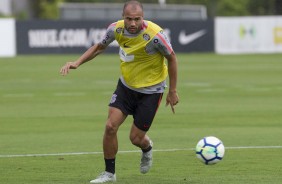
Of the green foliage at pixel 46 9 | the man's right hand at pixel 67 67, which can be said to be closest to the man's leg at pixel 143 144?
the man's right hand at pixel 67 67

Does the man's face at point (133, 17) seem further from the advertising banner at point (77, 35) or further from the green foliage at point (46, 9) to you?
the green foliage at point (46, 9)

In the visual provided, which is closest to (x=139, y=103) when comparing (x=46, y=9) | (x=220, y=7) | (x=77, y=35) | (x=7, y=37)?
(x=7, y=37)

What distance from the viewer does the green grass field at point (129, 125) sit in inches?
465

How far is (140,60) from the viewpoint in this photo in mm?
11336

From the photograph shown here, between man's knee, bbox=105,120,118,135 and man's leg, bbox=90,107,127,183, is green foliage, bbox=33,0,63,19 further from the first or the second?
man's knee, bbox=105,120,118,135

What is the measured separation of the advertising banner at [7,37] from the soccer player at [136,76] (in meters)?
34.7

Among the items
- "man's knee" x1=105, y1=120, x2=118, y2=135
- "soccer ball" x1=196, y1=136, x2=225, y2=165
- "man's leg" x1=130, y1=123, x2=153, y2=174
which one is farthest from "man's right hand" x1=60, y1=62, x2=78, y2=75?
"soccer ball" x1=196, y1=136, x2=225, y2=165

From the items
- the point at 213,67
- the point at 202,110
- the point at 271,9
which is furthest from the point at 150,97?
the point at 271,9

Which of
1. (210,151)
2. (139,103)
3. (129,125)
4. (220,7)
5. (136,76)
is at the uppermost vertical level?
(136,76)

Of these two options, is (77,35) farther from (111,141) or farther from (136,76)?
(111,141)

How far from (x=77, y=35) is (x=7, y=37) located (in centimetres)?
392

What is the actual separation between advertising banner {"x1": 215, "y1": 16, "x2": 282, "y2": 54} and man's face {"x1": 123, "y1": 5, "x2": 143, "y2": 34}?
38.9 meters

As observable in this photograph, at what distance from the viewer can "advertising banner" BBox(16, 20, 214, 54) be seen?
152 feet

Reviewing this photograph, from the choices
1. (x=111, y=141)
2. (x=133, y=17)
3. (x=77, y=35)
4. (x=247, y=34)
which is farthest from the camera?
(x=247, y=34)
